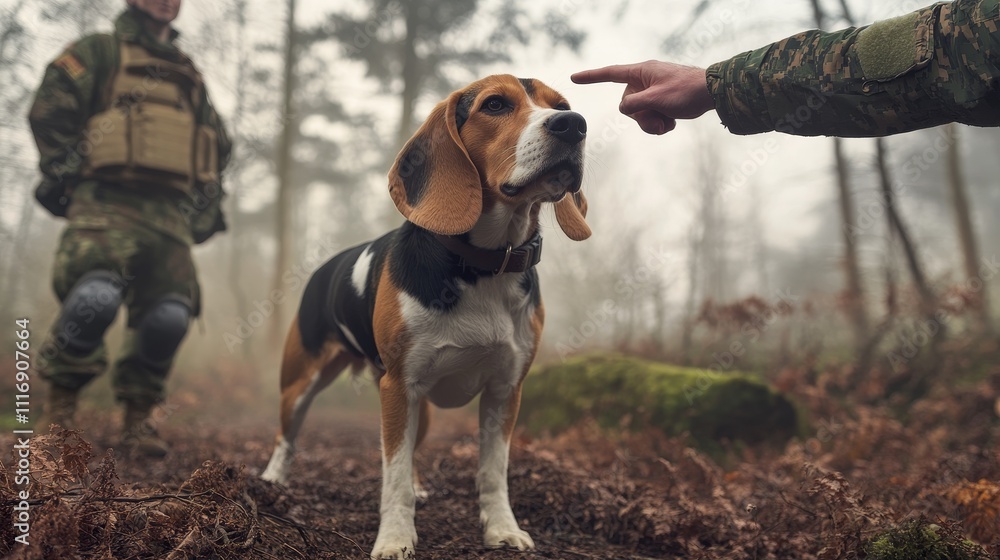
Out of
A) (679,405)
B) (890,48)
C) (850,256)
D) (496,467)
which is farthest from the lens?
(850,256)

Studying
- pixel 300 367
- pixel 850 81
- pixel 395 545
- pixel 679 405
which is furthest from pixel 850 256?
pixel 395 545

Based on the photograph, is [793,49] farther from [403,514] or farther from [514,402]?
[403,514]

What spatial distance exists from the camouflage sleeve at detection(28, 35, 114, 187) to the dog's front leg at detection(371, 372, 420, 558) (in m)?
3.54

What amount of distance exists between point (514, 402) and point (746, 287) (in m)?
35.9

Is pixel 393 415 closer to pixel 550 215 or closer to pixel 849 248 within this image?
pixel 550 215

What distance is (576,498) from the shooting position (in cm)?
334

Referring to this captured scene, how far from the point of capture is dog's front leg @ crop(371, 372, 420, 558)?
260 cm

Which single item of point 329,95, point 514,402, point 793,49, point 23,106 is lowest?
point 514,402

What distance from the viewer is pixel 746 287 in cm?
3603

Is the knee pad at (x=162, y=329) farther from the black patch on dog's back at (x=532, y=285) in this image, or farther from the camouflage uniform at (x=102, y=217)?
the black patch on dog's back at (x=532, y=285)

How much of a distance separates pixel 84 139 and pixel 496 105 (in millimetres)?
3676

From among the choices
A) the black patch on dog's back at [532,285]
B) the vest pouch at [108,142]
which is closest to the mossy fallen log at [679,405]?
the black patch on dog's back at [532,285]

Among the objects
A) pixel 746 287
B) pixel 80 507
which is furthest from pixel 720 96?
pixel 746 287

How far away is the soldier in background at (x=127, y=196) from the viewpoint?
14.8ft
